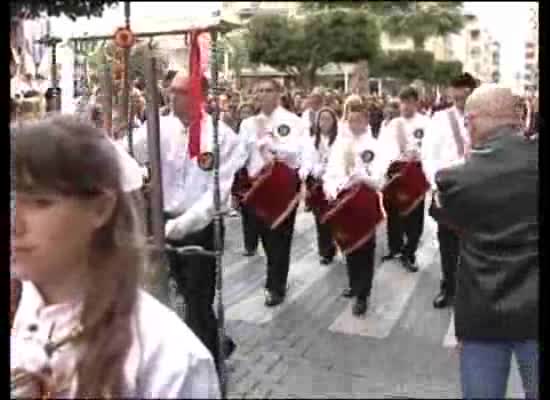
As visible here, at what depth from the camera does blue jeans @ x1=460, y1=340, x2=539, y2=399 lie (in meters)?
2.68

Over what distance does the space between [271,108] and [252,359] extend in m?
1.10

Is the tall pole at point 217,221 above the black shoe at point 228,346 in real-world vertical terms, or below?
above

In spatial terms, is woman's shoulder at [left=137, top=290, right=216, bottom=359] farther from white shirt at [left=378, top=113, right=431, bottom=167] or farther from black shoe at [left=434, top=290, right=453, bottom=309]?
black shoe at [left=434, top=290, right=453, bottom=309]

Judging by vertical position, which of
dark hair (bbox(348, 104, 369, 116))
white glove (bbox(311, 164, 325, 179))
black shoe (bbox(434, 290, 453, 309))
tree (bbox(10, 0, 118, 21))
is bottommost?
black shoe (bbox(434, 290, 453, 309))

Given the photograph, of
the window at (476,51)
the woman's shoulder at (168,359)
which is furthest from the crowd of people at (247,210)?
the window at (476,51)

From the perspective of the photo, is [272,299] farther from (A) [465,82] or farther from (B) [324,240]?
(A) [465,82]

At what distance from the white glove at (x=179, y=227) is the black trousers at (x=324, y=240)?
1.75 m

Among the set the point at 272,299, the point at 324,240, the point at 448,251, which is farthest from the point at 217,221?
the point at 324,240

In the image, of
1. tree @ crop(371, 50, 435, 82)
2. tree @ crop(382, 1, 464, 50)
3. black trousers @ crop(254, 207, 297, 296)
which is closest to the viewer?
black trousers @ crop(254, 207, 297, 296)

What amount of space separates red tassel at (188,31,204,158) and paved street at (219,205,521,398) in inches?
31.6

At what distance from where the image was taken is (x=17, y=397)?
43.1 inches

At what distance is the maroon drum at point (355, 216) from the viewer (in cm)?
331

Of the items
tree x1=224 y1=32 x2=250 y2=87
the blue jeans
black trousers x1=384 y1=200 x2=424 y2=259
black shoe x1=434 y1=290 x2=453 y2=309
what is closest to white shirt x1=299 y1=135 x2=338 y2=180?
black trousers x1=384 y1=200 x2=424 y2=259

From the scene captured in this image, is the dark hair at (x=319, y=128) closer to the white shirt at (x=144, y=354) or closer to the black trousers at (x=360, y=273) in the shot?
the black trousers at (x=360, y=273)
